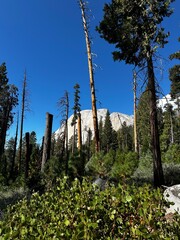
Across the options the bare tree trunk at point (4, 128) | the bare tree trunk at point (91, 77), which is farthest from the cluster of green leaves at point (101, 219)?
the bare tree trunk at point (4, 128)

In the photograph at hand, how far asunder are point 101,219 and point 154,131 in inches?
340

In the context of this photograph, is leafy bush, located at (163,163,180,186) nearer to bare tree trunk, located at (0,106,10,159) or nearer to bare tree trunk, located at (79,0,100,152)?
bare tree trunk, located at (79,0,100,152)

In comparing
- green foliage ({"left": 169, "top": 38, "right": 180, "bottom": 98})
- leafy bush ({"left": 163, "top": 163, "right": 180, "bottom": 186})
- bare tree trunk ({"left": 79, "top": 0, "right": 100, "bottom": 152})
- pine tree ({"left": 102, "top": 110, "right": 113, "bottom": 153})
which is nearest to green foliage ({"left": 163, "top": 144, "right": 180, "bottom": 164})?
leafy bush ({"left": 163, "top": 163, "right": 180, "bottom": 186})

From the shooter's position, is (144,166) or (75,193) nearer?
(75,193)

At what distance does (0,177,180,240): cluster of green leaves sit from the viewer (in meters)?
1.57

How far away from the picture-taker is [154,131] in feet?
32.8

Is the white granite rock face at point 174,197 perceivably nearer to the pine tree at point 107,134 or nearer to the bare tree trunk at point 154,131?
the bare tree trunk at point 154,131

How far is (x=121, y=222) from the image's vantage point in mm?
1732

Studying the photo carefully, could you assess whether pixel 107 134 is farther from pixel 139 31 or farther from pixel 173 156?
pixel 139 31

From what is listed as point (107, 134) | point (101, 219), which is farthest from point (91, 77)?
point (107, 134)

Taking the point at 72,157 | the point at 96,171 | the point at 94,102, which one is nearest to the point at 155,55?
the point at 94,102

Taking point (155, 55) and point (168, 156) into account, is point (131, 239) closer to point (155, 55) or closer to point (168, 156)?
point (155, 55)

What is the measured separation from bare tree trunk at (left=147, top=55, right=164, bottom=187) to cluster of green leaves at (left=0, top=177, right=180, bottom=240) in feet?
25.7

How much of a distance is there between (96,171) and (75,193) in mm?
11111
